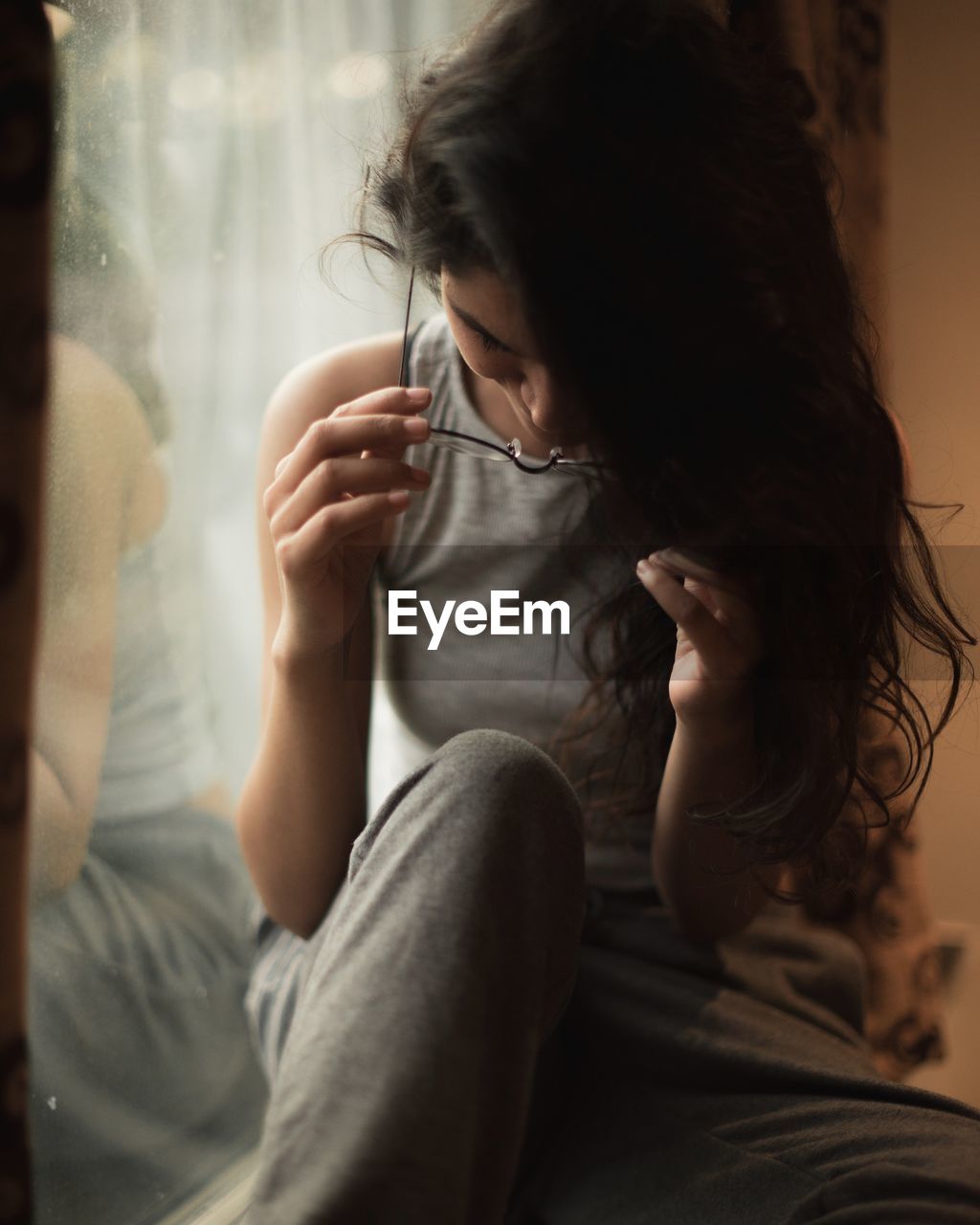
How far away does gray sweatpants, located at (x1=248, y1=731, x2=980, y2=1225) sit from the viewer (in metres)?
0.41

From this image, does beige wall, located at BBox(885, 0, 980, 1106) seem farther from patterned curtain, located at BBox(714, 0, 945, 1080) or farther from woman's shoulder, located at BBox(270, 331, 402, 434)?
woman's shoulder, located at BBox(270, 331, 402, 434)

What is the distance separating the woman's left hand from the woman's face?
0.37 feet

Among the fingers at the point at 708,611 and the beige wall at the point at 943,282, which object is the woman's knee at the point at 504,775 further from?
the beige wall at the point at 943,282

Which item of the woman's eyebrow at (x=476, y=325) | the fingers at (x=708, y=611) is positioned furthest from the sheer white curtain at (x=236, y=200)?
the fingers at (x=708, y=611)

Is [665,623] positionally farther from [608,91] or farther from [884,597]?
[608,91]

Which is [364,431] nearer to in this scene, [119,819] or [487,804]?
[487,804]

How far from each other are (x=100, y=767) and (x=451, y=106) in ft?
1.56

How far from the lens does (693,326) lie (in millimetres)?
542

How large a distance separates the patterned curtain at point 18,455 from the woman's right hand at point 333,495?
0.24 metres

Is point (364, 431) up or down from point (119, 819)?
up

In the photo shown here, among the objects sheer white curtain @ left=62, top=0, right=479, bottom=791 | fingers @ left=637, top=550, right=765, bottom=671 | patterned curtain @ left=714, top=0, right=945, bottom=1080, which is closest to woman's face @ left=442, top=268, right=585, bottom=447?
fingers @ left=637, top=550, right=765, bottom=671

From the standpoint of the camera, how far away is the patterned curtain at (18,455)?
0.34m

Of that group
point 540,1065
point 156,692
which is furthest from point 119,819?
point 540,1065

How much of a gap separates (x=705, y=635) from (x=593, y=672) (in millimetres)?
129
